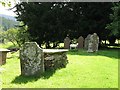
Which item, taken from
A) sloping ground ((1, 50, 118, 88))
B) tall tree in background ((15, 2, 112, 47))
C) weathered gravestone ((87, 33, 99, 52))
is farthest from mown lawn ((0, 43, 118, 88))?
tall tree in background ((15, 2, 112, 47))

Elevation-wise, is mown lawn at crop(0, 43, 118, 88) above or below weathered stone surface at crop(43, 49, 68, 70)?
below

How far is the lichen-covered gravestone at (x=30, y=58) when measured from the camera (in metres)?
12.0

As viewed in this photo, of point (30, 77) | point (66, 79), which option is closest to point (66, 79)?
point (66, 79)

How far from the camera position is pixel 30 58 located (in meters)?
12.0

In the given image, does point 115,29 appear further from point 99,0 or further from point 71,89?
point 71,89

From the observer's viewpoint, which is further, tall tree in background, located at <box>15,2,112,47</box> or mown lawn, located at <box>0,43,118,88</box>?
tall tree in background, located at <box>15,2,112,47</box>

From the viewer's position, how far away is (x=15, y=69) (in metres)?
13.9

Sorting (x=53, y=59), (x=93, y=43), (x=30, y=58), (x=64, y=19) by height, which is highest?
(x=64, y=19)

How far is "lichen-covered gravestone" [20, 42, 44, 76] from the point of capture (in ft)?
39.4

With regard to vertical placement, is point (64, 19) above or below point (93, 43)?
above

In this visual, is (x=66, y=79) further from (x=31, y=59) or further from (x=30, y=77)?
(x=31, y=59)

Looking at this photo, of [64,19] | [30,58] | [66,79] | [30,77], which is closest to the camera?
[66,79]

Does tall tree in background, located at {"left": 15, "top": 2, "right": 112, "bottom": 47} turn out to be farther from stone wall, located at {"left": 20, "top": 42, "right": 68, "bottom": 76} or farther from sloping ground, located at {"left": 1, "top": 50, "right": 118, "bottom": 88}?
stone wall, located at {"left": 20, "top": 42, "right": 68, "bottom": 76}

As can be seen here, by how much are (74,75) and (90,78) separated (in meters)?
0.89
